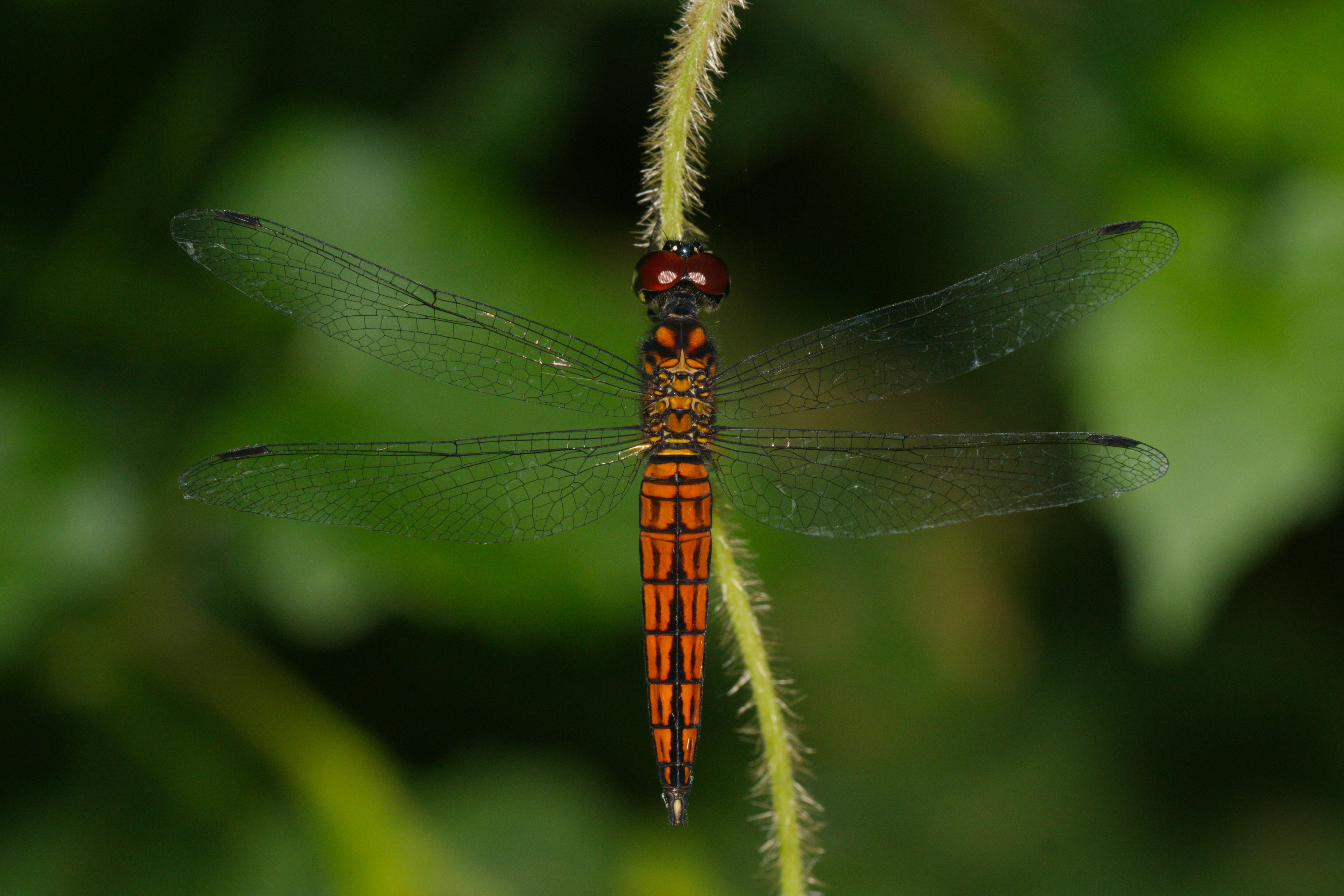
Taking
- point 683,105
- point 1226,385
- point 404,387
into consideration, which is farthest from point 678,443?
point 1226,385

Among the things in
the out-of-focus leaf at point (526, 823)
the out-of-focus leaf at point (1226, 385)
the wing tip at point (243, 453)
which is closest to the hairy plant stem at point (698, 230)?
the wing tip at point (243, 453)

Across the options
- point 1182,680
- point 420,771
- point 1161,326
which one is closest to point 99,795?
point 420,771

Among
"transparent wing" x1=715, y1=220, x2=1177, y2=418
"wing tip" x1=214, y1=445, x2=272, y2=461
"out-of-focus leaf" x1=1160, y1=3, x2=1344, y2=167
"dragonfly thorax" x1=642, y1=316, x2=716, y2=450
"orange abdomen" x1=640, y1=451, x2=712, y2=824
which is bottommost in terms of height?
"orange abdomen" x1=640, y1=451, x2=712, y2=824

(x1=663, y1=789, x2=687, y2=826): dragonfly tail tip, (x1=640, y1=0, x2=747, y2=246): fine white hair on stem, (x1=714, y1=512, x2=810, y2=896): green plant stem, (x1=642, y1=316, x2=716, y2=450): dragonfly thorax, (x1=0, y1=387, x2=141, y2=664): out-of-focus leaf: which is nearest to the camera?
(x1=640, y1=0, x2=747, y2=246): fine white hair on stem

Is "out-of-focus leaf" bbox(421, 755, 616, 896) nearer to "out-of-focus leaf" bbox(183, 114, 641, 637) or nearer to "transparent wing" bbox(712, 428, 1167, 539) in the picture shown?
"out-of-focus leaf" bbox(183, 114, 641, 637)

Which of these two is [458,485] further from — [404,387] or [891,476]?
[891,476]

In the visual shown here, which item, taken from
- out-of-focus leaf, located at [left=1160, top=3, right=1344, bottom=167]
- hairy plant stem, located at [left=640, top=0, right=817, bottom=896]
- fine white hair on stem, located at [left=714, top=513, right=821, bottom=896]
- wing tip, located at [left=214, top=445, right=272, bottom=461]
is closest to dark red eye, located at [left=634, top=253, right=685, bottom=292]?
hairy plant stem, located at [left=640, top=0, right=817, bottom=896]
